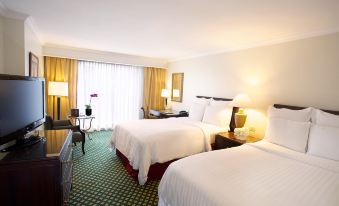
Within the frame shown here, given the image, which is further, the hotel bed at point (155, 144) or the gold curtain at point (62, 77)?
the gold curtain at point (62, 77)

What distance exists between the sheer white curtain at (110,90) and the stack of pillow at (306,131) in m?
4.12

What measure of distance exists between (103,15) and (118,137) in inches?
81.6

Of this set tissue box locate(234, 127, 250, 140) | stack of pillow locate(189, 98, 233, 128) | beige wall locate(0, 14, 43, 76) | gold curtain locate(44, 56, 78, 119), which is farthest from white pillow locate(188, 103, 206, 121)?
beige wall locate(0, 14, 43, 76)

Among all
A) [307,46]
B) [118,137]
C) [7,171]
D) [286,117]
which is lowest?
[118,137]

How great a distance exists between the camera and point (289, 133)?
2547 mm

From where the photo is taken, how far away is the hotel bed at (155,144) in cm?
267

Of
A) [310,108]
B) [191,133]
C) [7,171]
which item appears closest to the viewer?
[7,171]

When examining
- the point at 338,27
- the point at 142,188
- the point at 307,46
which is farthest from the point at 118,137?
the point at 338,27

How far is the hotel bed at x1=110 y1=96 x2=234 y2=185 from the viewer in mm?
2666

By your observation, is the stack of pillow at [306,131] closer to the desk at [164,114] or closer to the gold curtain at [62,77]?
the desk at [164,114]

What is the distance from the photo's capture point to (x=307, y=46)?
Answer: 2.78m

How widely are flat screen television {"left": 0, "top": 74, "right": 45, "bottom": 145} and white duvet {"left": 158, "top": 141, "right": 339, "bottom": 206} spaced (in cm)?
150

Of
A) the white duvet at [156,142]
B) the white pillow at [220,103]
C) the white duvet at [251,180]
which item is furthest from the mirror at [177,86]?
the white duvet at [251,180]

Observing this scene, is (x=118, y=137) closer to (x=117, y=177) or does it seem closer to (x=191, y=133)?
(x=117, y=177)
